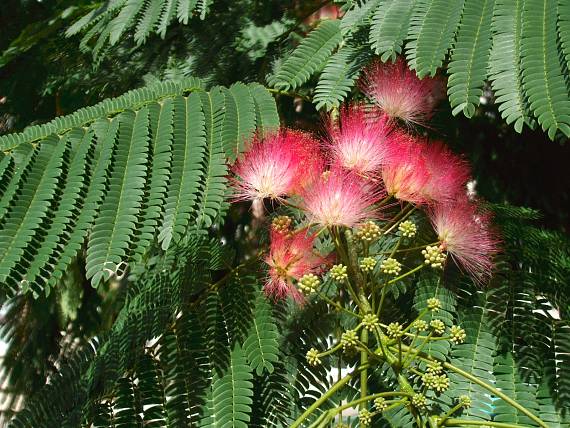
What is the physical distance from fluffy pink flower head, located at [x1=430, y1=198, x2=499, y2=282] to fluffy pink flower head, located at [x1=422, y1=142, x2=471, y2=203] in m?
0.02

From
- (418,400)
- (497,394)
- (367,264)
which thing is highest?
(367,264)

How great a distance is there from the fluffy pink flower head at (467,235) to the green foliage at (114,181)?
38 centimetres

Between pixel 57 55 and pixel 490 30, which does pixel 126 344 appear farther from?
pixel 57 55

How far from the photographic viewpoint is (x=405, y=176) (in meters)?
1.40

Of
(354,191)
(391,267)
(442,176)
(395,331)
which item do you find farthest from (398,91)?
(395,331)

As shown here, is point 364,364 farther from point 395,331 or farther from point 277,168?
point 277,168

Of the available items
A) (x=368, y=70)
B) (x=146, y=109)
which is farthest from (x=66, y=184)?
(x=368, y=70)

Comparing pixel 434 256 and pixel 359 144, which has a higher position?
pixel 359 144

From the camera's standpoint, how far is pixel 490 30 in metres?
1.48

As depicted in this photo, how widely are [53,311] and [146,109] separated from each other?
4.37 ft

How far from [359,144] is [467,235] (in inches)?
9.6

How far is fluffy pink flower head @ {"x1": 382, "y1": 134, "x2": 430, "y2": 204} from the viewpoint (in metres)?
1.40

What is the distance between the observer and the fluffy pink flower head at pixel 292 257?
137 centimetres

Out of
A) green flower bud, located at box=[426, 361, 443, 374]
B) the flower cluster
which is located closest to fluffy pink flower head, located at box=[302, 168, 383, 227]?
the flower cluster
